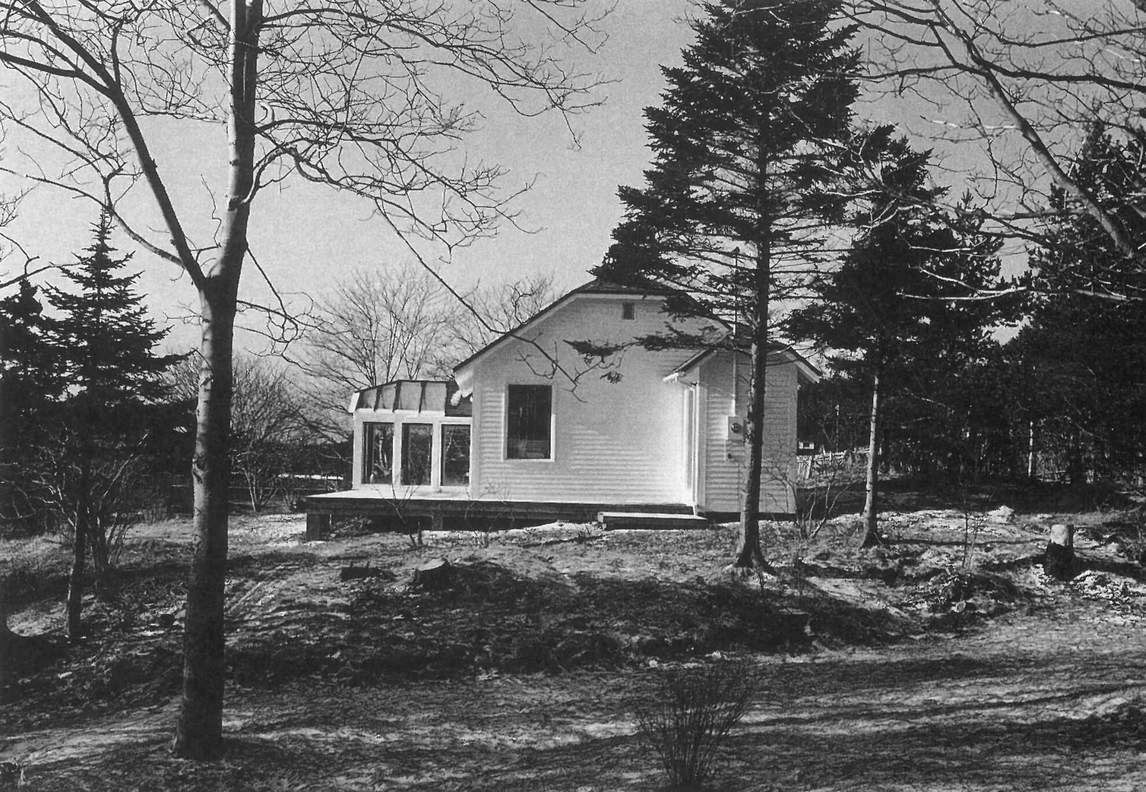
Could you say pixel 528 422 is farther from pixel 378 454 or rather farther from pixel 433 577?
pixel 433 577

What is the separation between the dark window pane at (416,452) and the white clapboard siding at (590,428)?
10.4ft

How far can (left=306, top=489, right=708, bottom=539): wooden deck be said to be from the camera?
693 inches

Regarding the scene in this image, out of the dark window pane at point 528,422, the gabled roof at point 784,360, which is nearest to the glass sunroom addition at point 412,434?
the dark window pane at point 528,422

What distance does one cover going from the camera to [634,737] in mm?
6199

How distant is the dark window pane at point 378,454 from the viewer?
21.8 m

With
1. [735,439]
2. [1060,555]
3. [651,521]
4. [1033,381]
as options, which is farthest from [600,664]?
[1033,381]

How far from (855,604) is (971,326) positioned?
7.45 metres

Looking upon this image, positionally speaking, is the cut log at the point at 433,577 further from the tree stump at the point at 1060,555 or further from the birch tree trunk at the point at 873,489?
the tree stump at the point at 1060,555

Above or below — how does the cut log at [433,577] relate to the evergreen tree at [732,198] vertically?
below

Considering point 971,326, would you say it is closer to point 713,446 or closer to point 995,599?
point 713,446

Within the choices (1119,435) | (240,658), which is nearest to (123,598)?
(240,658)

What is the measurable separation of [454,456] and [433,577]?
1140 centimetres

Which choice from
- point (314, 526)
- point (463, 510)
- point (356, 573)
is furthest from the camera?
point (463, 510)

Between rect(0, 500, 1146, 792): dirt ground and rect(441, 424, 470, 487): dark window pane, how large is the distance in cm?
596
